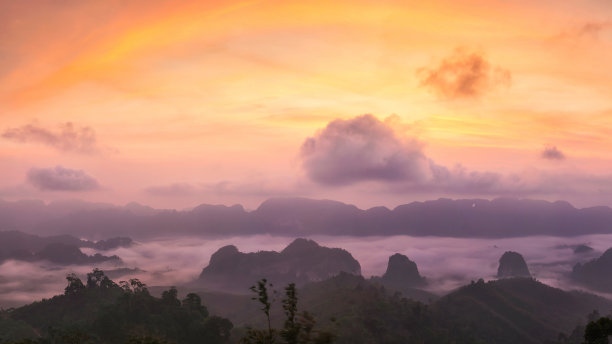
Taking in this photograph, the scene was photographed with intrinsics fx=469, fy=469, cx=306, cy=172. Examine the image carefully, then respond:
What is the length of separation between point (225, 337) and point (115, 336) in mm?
29663

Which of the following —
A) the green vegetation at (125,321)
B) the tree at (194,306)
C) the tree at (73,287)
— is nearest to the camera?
the green vegetation at (125,321)

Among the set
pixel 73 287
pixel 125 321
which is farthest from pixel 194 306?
pixel 73 287

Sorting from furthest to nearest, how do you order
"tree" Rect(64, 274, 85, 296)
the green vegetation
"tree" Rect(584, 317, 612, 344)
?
"tree" Rect(64, 274, 85, 296) < the green vegetation < "tree" Rect(584, 317, 612, 344)

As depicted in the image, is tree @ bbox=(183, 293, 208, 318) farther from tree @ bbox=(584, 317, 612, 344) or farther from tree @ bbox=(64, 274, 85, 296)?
tree @ bbox=(584, 317, 612, 344)

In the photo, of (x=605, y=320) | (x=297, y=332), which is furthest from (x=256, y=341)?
(x=605, y=320)

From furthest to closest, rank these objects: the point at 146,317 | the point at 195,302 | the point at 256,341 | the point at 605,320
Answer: the point at 195,302, the point at 146,317, the point at 605,320, the point at 256,341

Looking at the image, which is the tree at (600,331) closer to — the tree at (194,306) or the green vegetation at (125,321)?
the green vegetation at (125,321)

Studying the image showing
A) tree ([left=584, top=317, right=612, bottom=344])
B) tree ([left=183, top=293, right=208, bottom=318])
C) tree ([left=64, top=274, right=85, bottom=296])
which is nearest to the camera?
tree ([left=584, top=317, right=612, bottom=344])

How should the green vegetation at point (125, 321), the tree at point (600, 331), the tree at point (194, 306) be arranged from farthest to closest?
the tree at point (194, 306) → the green vegetation at point (125, 321) → the tree at point (600, 331)

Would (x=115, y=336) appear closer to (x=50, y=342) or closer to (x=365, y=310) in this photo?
(x=50, y=342)

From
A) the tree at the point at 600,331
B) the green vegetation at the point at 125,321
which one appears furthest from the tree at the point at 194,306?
the tree at the point at 600,331

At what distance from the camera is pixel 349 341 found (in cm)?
15825

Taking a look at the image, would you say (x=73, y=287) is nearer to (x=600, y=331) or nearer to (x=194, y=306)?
(x=194, y=306)

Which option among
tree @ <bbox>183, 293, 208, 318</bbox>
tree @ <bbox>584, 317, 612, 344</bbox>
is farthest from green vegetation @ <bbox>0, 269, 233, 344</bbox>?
tree @ <bbox>584, 317, 612, 344</bbox>
